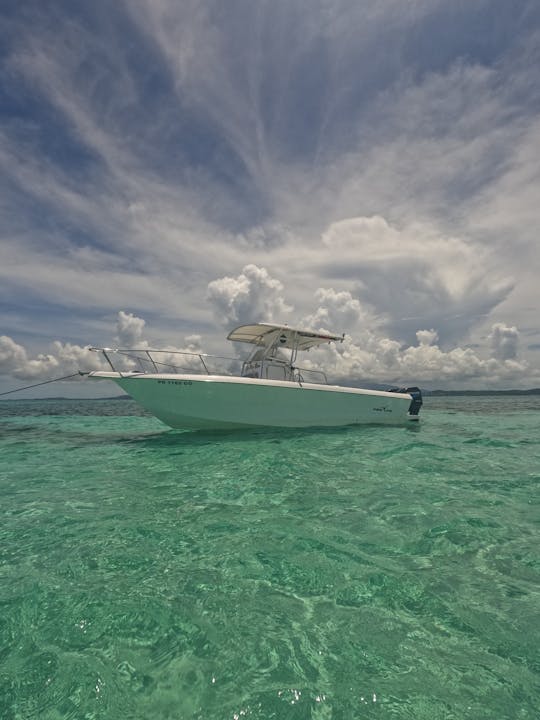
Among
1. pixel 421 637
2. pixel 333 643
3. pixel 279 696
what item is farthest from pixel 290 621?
pixel 421 637

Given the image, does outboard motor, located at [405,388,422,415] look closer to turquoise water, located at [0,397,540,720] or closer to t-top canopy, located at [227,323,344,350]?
t-top canopy, located at [227,323,344,350]

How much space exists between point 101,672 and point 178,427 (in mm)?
10689

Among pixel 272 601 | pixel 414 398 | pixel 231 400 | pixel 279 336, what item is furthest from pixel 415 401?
pixel 272 601

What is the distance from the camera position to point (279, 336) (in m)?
14.6

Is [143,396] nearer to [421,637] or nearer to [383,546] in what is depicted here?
[383,546]

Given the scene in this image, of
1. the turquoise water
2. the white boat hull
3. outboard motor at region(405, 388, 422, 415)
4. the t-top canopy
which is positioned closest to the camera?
the turquoise water

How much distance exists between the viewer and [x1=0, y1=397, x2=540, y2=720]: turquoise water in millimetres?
1860

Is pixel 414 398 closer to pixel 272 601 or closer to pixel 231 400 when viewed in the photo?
pixel 231 400

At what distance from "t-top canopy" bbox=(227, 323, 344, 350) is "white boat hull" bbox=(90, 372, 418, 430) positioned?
100 inches

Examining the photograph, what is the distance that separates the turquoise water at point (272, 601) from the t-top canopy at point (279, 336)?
9.04 metres

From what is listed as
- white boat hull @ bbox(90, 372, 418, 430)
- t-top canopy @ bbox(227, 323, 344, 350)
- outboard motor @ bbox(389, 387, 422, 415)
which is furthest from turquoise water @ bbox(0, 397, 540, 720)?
outboard motor @ bbox(389, 387, 422, 415)

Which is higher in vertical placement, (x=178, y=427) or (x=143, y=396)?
(x=143, y=396)

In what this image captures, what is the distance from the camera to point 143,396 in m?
11.8

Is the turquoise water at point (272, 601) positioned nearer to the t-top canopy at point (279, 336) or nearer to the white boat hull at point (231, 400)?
the white boat hull at point (231, 400)
